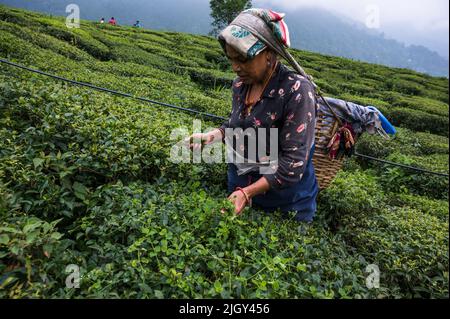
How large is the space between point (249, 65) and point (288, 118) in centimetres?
40

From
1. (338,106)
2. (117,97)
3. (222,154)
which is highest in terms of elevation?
(338,106)

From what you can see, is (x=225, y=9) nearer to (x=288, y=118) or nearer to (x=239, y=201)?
(x=288, y=118)

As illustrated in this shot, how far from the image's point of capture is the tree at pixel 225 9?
41013 mm

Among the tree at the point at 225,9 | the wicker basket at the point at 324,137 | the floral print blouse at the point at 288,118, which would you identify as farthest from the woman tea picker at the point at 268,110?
the tree at the point at 225,9

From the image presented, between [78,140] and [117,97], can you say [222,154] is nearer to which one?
[78,140]

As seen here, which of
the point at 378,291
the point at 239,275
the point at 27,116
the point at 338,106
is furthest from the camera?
the point at 27,116

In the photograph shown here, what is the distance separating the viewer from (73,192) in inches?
94.2

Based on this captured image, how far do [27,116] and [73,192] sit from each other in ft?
4.07

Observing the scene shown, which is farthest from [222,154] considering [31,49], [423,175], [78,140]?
[31,49]

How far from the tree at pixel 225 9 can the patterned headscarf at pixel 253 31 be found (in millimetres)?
40839

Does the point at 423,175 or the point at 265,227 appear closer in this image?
the point at 265,227

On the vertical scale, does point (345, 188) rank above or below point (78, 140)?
below

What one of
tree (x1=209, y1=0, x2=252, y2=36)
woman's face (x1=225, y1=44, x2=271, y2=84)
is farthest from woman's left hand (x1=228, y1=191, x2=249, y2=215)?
tree (x1=209, y1=0, x2=252, y2=36)

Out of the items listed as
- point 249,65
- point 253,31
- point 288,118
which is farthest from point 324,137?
point 253,31
